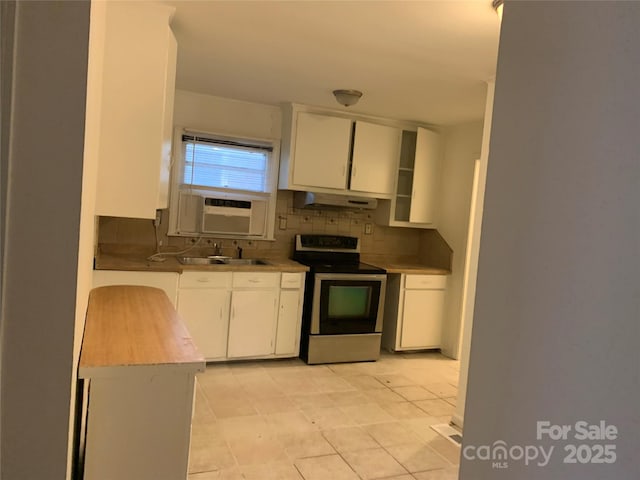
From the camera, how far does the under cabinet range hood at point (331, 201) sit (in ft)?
14.6

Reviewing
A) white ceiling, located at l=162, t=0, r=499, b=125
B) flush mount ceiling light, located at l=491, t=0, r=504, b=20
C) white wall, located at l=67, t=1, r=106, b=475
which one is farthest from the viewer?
white ceiling, located at l=162, t=0, r=499, b=125

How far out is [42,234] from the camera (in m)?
0.91

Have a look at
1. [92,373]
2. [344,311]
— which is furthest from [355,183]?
[92,373]

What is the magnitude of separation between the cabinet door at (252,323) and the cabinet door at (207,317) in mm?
67

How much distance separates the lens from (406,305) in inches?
188

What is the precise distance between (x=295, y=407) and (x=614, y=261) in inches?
117

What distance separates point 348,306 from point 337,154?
142 centimetres

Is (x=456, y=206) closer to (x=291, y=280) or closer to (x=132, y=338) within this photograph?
(x=291, y=280)

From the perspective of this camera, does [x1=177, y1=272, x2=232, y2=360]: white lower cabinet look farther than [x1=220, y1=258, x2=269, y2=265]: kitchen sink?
No

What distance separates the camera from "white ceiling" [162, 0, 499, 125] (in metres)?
2.32

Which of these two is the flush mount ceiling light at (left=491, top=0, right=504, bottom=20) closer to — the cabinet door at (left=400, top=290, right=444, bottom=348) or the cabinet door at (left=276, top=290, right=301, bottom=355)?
the cabinet door at (left=276, top=290, right=301, bottom=355)

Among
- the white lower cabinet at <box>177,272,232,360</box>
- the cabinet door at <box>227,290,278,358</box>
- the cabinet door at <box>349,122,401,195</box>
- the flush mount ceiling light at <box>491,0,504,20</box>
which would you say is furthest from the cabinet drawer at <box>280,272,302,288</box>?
the flush mount ceiling light at <box>491,0,504,20</box>

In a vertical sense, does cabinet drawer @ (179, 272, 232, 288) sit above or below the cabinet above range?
below

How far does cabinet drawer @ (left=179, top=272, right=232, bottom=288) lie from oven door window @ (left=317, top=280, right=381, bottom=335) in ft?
2.83
